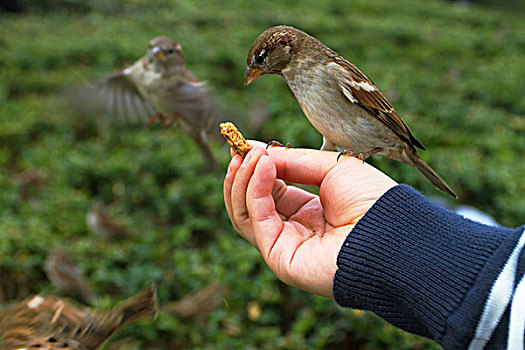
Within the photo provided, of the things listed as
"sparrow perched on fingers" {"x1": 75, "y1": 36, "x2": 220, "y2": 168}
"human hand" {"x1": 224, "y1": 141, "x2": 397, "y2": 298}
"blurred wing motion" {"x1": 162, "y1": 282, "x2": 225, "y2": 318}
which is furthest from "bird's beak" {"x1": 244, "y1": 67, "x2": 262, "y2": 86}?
"blurred wing motion" {"x1": 162, "y1": 282, "x2": 225, "y2": 318}

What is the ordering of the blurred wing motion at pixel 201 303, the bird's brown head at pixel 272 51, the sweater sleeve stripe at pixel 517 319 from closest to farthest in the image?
the sweater sleeve stripe at pixel 517 319, the bird's brown head at pixel 272 51, the blurred wing motion at pixel 201 303

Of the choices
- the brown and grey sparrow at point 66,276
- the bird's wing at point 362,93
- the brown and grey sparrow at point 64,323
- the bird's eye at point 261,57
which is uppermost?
the bird's eye at point 261,57

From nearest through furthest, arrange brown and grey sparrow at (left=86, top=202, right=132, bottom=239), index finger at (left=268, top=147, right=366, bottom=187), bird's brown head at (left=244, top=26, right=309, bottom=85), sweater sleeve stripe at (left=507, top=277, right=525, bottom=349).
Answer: sweater sleeve stripe at (left=507, top=277, right=525, bottom=349), bird's brown head at (left=244, top=26, right=309, bottom=85), index finger at (left=268, top=147, right=366, bottom=187), brown and grey sparrow at (left=86, top=202, right=132, bottom=239)

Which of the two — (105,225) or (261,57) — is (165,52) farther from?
(105,225)

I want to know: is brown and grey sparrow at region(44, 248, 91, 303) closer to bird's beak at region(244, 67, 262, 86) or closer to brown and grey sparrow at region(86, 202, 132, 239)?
brown and grey sparrow at region(86, 202, 132, 239)

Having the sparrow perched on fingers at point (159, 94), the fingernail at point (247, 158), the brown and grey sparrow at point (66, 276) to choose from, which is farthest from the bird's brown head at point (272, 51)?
the brown and grey sparrow at point (66, 276)

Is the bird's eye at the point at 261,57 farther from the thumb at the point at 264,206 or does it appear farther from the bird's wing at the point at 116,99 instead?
the bird's wing at the point at 116,99
